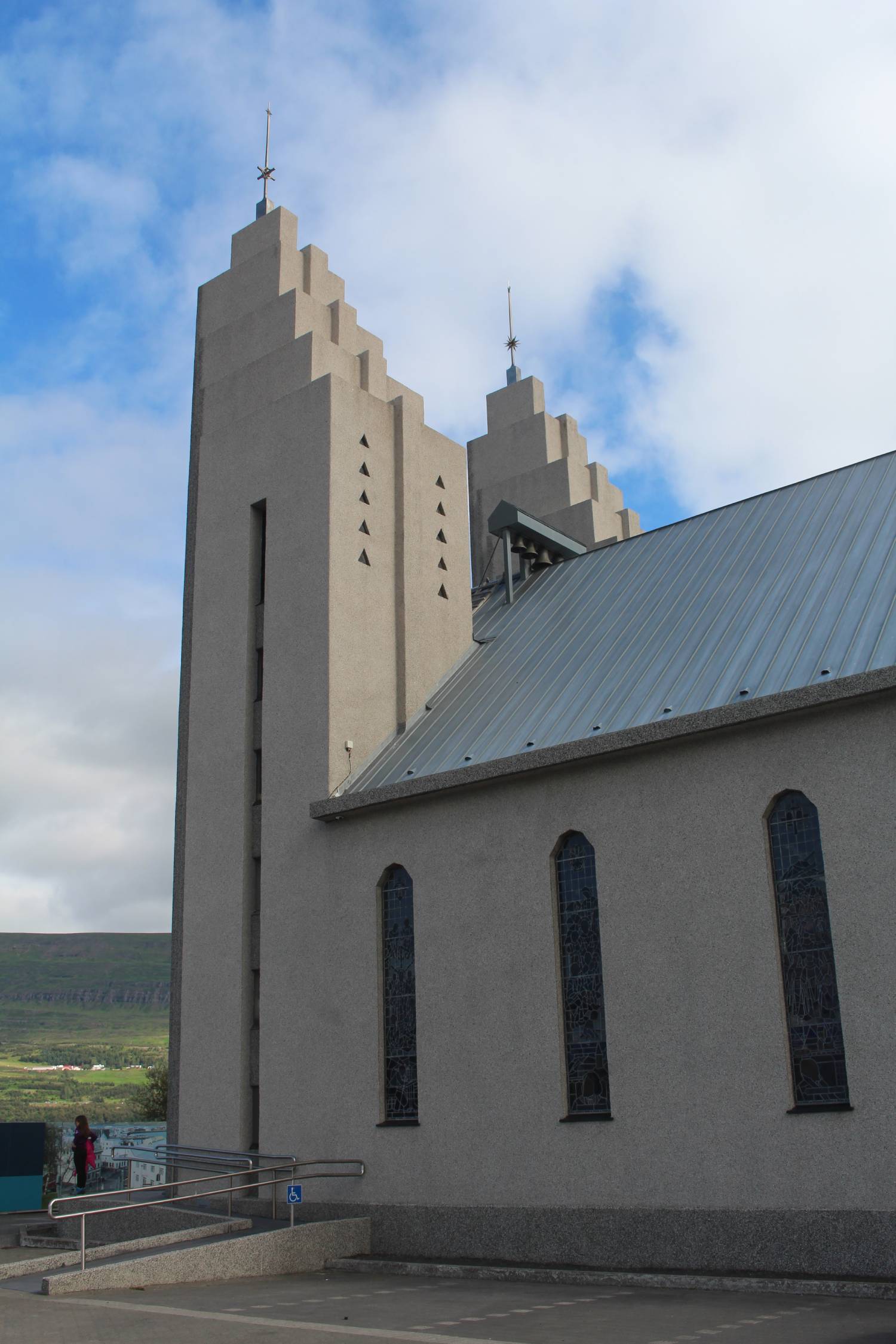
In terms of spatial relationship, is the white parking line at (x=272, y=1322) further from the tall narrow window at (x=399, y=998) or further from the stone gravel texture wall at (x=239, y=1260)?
the tall narrow window at (x=399, y=998)

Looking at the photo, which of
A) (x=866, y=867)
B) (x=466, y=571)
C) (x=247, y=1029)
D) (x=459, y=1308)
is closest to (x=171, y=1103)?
(x=247, y=1029)

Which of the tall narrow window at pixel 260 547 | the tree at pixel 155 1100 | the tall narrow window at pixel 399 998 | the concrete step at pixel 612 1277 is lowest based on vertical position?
the concrete step at pixel 612 1277

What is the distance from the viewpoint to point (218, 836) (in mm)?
19562

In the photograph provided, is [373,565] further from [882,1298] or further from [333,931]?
[882,1298]

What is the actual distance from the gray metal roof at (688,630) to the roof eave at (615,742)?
0.52m

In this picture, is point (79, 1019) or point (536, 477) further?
point (79, 1019)

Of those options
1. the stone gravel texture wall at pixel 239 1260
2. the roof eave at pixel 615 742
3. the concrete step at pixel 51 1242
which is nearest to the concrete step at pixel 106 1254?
the stone gravel texture wall at pixel 239 1260

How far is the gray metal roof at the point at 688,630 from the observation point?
14.8 meters

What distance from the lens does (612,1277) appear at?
12703 millimetres

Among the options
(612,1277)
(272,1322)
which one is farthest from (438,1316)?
(612,1277)

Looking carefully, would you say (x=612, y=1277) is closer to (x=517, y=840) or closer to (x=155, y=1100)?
(x=517, y=840)

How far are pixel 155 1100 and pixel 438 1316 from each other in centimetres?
5324

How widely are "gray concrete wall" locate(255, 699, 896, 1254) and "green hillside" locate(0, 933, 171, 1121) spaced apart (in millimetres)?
65808

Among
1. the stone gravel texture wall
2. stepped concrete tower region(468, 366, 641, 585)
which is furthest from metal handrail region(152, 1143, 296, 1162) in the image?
stepped concrete tower region(468, 366, 641, 585)
